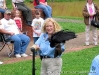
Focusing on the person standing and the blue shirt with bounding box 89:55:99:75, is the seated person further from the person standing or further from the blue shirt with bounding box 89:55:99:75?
the blue shirt with bounding box 89:55:99:75

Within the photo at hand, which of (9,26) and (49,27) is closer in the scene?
(49,27)

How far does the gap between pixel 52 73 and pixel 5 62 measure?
12.9 feet

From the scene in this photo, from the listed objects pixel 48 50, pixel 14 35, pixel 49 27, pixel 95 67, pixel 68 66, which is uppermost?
pixel 49 27

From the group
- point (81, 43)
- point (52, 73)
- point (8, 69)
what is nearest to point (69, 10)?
point (81, 43)

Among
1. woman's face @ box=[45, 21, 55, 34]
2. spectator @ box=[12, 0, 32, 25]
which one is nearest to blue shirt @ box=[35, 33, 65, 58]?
woman's face @ box=[45, 21, 55, 34]

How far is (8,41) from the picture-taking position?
1100 centimetres

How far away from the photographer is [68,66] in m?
9.58

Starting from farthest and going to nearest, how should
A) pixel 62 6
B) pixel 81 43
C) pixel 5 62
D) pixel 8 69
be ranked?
pixel 62 6, pixel 81 43, pixel 5 62, pixel 8 69

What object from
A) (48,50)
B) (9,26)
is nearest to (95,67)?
(48,50)

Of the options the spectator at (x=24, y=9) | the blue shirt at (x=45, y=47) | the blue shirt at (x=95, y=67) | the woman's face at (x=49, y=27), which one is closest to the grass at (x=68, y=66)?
the blue shirt at (x=45, y=47)

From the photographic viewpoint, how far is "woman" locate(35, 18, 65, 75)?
6488 millimetres

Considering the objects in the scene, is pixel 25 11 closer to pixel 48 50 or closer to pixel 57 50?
pixel 48 50

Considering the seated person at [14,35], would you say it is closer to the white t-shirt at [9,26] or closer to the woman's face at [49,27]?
the white t-shirt at [9,26]

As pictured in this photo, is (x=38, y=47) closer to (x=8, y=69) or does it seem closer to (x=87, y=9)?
(x=8, y=69)
